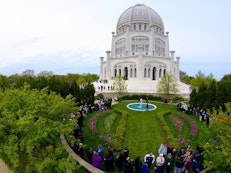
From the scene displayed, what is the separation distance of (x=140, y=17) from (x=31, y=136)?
206 ft

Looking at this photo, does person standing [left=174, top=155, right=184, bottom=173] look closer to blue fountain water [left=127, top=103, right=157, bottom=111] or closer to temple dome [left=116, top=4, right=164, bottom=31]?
blue fountain water [left=127, top=103, right=157, bottom=111]

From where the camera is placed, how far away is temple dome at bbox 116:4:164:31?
65.6 meters

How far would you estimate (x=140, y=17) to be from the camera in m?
65.6

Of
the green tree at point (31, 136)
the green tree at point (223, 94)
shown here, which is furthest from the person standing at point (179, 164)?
the green tree at point (223, 94)

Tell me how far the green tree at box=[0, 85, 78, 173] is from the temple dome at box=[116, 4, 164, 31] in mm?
59958

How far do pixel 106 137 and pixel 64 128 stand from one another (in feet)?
22.5

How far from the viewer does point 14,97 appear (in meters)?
10.3

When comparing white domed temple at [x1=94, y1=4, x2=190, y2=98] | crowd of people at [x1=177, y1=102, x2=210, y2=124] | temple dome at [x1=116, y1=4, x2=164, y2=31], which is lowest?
crowd of people at [x1=177, y1=102, x2=210, y2=124]

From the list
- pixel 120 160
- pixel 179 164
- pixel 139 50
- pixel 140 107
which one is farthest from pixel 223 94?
pixel 139 50

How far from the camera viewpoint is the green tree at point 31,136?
8094 millimetres

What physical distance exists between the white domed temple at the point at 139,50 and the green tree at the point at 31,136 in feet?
138

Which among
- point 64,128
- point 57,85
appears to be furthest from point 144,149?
point 57,85

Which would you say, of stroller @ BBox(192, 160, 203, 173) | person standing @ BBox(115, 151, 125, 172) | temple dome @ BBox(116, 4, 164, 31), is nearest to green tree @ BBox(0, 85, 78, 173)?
person standing @ BBox(115, 151, 125, 172)

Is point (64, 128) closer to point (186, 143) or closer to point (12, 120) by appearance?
point (12, 120)
